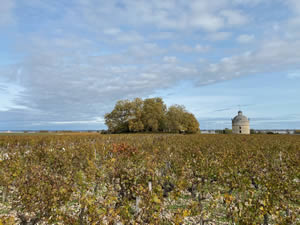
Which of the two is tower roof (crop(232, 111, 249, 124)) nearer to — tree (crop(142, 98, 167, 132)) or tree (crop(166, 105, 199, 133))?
tree (crop(166, 105, 199, 133))

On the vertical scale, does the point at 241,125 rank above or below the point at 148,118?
below

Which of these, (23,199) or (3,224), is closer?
(3,224)

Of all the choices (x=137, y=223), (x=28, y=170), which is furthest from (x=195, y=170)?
(x=28, y=170)

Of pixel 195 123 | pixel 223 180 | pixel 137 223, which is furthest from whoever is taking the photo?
pixel 195 123

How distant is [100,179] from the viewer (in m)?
7.93

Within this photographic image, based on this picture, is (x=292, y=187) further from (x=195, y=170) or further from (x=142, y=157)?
(x=142, y=157)

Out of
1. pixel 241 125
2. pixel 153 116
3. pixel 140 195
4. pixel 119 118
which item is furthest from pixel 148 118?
pixel 140 195

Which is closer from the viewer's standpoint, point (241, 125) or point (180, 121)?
point (180, 121)

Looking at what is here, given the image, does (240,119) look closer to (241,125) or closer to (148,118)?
(241,125)

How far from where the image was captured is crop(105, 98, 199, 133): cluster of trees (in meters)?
55.1

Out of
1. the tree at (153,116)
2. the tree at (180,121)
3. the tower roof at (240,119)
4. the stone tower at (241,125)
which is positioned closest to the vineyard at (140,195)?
the tree at (153,116)

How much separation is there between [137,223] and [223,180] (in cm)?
478

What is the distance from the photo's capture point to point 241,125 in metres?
64.2

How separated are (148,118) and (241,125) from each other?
30.3m
